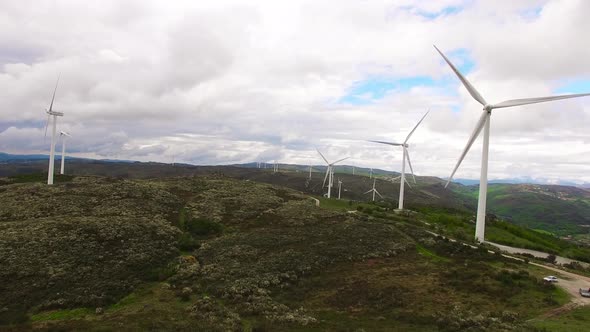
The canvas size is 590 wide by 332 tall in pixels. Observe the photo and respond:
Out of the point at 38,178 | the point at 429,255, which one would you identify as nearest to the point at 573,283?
the point at 429,255

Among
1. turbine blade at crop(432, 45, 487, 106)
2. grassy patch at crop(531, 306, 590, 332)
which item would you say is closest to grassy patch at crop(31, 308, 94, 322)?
grassy patch at crop(531, 306, 590, 332)

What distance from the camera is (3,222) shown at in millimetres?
52719

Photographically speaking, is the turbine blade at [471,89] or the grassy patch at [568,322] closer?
the grassy patch at [568,322]

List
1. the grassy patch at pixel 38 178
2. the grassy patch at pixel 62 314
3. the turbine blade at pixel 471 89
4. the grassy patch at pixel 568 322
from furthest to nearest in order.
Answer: the grassy patch at pixel 38 178
the turbine blade at pixel 471 89
the grassy patch at pixel 62 314
the grassy patch at pixel 568 322

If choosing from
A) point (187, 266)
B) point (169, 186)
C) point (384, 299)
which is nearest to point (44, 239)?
point (187, 266)

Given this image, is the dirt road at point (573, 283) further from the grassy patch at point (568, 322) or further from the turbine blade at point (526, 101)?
the turbine blade at point (526, 101)

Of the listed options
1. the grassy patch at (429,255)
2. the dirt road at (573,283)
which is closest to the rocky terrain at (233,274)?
the grassy patch at (429,255)

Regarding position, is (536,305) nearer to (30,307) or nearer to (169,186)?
(30,307)

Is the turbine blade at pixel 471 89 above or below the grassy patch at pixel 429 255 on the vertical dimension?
above

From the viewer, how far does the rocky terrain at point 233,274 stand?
30.7 metres

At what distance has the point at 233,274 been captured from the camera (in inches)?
1650

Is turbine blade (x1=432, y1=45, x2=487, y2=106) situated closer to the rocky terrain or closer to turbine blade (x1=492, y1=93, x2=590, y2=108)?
turbine blade (x1=492, y1=93, x2=590, y2=108)

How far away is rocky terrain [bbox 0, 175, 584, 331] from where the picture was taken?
30672mm

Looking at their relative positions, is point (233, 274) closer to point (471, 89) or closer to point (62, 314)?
point (62, 314)
